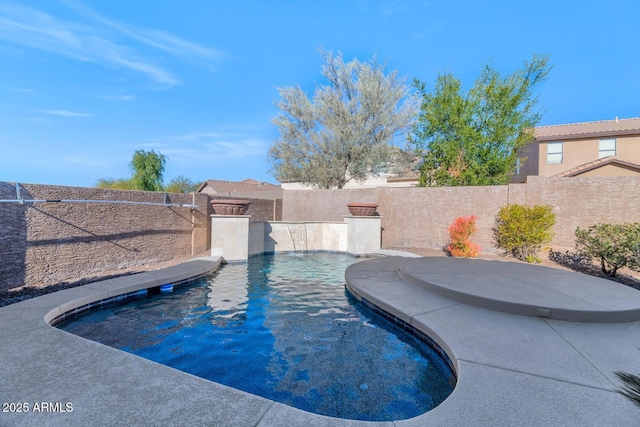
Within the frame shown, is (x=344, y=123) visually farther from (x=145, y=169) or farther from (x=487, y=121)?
(x=145, y=169)

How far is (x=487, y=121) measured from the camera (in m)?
12.9

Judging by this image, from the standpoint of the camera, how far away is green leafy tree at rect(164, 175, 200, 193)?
3543cm

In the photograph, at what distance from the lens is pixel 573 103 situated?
18.6 metres

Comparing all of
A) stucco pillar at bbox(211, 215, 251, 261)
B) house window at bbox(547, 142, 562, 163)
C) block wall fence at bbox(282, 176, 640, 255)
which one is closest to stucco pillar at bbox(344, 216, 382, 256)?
block wall fence at bbox(282, 176, 640, 255)

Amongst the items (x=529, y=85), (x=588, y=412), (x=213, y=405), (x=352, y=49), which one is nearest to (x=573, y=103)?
(x=529, y=85)

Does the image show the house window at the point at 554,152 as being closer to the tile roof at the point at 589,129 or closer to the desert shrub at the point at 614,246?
the tile roof at the point at 589,129

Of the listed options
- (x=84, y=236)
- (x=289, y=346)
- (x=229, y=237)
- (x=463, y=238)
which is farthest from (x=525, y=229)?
(x=84, y=236)

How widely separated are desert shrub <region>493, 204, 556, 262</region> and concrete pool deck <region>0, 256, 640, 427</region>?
4.01 m

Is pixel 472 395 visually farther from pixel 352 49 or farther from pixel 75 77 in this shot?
pixel 352 49

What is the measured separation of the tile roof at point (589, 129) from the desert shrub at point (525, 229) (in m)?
11.0

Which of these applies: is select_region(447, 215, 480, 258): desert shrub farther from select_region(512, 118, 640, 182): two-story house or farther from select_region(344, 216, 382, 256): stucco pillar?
select_region(512, 118, 640, 182): two-story house

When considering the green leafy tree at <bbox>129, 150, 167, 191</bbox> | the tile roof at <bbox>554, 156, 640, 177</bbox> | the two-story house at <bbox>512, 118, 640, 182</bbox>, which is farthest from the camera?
the green leafy tree at <bbox>129, 150, 167, 191</bbox>

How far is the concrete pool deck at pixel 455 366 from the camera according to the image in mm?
2045

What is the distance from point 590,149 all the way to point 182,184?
37.6 meters
